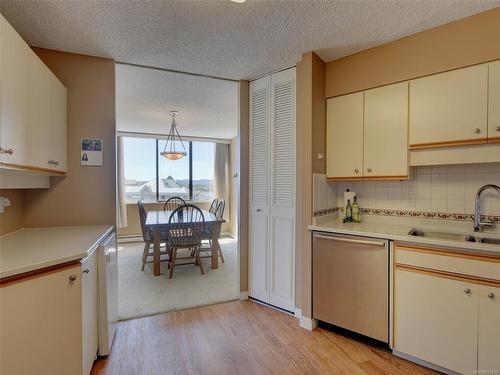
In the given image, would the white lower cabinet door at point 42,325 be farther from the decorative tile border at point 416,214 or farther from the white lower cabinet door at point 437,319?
the white lower cabinet door at point 437,319

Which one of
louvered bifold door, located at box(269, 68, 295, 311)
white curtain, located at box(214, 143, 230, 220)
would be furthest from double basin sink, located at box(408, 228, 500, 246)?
white curtain, located at box(214, 143, 230, 220)

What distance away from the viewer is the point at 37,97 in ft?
5.60

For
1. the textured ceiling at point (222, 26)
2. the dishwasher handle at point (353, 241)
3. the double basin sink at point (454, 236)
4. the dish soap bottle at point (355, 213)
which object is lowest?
the dishwasher handle at point (353, 241)

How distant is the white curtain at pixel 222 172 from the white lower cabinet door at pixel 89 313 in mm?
4731

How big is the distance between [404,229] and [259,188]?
1.37 meters

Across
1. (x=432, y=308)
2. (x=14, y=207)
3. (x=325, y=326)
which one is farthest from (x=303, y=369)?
(x=14, y=207)

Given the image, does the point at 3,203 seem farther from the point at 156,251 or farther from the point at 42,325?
the point at 156,251

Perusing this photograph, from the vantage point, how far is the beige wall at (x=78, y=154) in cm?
220

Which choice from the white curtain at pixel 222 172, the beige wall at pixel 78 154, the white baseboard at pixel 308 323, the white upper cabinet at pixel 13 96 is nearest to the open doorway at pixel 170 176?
the white curtain at pixel 222 172

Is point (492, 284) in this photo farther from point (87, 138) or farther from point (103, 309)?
point (87, 138)

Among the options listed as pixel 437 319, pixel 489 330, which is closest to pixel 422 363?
pixel 437 319

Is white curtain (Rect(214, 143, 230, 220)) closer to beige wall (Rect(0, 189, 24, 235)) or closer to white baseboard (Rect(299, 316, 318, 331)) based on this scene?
white baseboard (Rect(299, 316, 318, 331))

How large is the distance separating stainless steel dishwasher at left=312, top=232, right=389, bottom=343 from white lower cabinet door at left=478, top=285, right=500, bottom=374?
517mm

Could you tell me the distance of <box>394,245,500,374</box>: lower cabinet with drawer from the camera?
1564 millimetres
